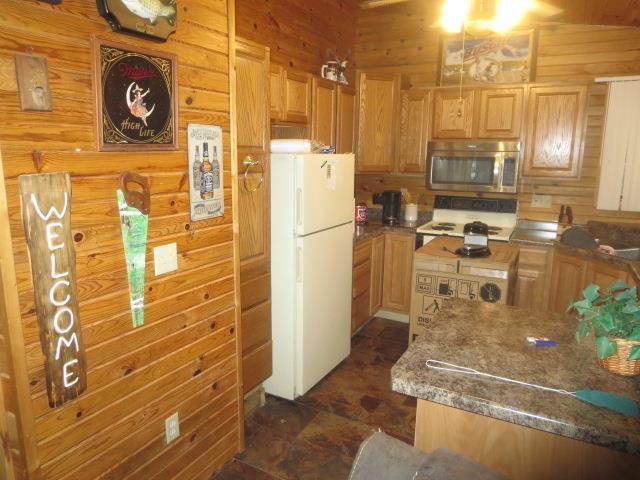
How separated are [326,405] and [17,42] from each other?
2.40 metres

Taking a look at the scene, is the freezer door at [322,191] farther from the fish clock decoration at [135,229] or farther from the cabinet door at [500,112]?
the cabinet door at [500,112]

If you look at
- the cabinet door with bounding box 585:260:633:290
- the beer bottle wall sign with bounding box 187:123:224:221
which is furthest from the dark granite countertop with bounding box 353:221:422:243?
the beer bottle wall sign with bounding box 187:123:224:221

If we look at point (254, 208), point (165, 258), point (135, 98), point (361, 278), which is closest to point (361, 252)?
point (361, 278)

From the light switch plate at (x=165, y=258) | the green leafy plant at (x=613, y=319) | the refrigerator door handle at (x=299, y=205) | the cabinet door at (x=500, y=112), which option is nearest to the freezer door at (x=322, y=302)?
the refrigerator door handle at (x=299, y=205)

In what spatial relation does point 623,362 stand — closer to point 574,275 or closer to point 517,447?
point 517,447

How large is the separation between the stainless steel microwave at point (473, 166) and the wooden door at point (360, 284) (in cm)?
88

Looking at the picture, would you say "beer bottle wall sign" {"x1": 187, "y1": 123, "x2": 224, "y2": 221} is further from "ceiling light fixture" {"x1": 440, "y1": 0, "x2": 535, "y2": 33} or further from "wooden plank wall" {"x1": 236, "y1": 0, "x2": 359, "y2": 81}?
"wooden plank wall" {"x1": 236, "y1": 0, "x2": 359, "y2": 81}

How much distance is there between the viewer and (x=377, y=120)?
4004 millimetres

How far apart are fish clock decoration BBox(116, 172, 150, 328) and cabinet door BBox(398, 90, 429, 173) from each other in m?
2.86

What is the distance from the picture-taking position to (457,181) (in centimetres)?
384

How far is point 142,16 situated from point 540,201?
3480mm

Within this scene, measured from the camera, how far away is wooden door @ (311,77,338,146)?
3.40 meters

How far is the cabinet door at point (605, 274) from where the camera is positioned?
111 inches

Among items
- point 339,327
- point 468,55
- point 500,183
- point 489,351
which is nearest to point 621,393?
point 489,351
